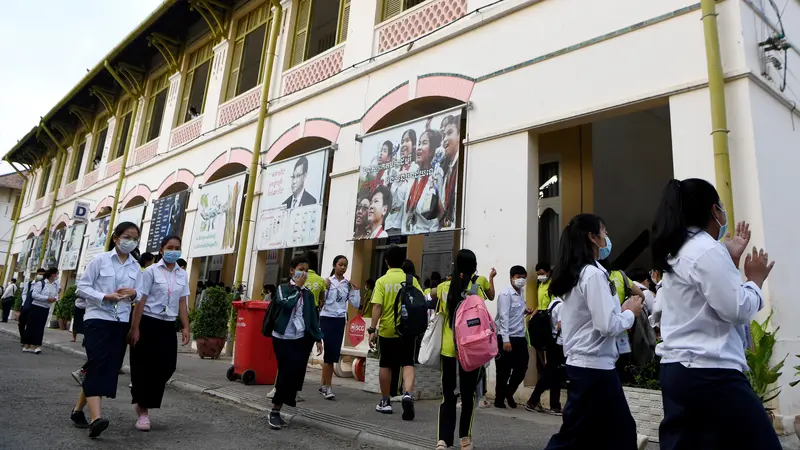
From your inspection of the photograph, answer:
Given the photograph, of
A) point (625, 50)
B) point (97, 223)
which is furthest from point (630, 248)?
point (97, 223)

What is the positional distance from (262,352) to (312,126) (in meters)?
4.92

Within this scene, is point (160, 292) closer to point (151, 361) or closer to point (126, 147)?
point (151, 361)

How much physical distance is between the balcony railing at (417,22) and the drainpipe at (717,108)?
3661 millimetres

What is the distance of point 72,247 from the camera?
771 inches

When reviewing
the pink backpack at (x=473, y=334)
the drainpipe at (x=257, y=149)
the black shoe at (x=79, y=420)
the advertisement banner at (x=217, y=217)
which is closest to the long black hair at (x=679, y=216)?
the pink backpack at (x=473, y=334)

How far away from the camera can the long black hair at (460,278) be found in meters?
4.11

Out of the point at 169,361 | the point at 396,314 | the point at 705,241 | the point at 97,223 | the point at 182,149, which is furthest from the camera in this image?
the point at 97,223

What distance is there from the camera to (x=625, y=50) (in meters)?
6.09

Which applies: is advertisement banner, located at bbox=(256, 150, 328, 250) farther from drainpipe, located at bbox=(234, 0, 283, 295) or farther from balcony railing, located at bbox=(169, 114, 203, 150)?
balcony railing, located at bbox=(169, 114, 203, 150)

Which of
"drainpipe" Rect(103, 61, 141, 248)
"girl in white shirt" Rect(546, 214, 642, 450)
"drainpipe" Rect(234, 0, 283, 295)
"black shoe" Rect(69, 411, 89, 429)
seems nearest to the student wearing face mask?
"girl in white shirt" Rect(546, 214, 642, 450)

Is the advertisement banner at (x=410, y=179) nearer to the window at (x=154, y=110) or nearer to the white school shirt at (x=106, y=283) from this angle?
the white school shirt at (x=106, y=283)

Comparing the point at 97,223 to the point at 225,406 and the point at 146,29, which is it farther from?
the point at 225,406

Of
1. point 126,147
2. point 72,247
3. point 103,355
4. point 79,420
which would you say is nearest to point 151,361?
point 103,355

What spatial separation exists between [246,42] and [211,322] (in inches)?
292
